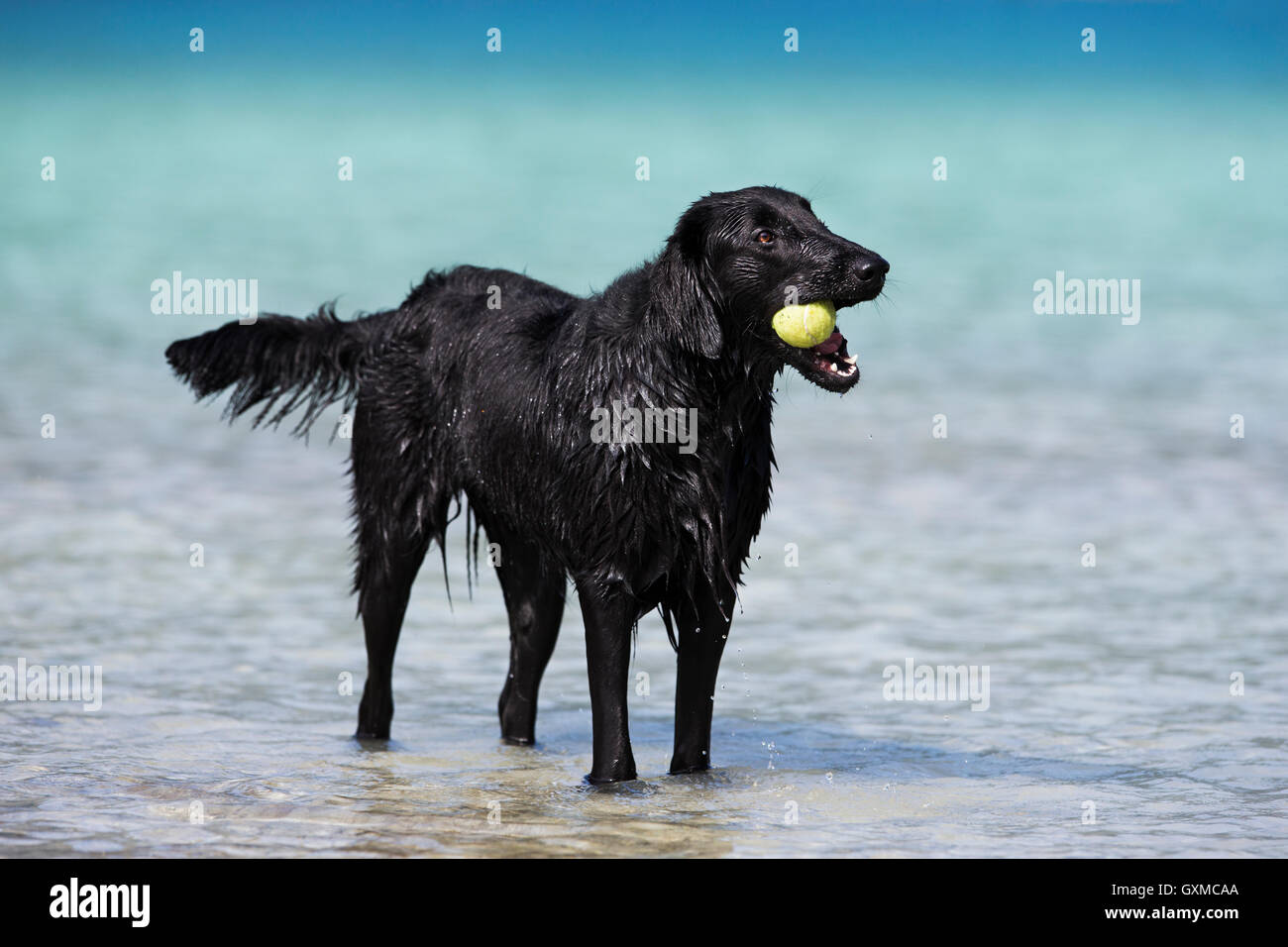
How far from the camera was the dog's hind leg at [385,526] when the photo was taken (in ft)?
23.0

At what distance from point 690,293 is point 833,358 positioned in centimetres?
52

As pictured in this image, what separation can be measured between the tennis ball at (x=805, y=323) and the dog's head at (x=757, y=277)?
0.02 m

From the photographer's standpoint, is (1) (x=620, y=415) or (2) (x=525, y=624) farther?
(2) (x=525, y=624)

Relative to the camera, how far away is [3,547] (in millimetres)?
10445

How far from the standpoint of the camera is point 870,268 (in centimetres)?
560

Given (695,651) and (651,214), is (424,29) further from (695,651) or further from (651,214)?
(695,651)

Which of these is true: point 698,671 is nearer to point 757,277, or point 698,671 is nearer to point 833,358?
point 833,358

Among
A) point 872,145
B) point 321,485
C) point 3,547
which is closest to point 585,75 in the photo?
point 872,145

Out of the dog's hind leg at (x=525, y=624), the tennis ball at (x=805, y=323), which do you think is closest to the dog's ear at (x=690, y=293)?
the tennis ball at (x=805, y=323)

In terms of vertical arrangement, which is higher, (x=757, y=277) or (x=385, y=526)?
(x=757, y=277)

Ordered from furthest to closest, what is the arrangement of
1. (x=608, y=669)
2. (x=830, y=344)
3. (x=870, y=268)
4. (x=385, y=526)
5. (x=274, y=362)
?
1. (x=274, y=362)
2. (x=385, y=526)
3. (x=608, y=669)
4. (x=830, y=344)
5. (x=870, y=268)

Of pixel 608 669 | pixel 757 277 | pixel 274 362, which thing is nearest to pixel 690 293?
pixel 757 277

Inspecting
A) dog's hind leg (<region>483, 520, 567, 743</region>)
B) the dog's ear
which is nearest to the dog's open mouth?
the dog's ear

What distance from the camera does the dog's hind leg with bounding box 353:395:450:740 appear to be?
700 cm
